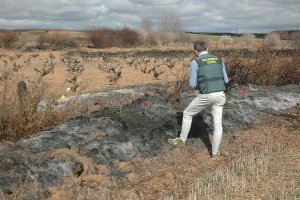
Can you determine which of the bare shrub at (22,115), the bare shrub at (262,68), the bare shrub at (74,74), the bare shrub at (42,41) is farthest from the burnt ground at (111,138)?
the bare shrub at (42,41)

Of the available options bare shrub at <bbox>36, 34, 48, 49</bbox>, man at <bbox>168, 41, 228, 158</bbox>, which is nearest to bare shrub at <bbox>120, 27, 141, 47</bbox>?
bare shrub at <bbox>36, 34, 48, 49</bbox>

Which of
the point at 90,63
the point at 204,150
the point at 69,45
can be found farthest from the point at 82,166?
the point at 69,45

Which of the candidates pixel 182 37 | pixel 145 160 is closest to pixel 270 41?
pixel 145 160

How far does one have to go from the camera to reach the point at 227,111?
10.4 meters

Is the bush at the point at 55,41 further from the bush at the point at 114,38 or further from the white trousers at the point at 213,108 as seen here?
the white trousers at the point at 213,108

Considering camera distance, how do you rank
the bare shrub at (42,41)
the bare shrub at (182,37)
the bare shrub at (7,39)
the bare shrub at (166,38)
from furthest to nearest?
the bare shrub at (182,37) < the bare shrub at (166,38) < the bare shrub at (42,41) < the bare shrub at (7,39)

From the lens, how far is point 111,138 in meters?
7.82

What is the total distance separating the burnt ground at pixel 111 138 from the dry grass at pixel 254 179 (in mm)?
932

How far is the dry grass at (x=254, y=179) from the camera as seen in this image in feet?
19.9

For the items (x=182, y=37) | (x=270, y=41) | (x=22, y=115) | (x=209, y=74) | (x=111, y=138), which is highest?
(x=209, y=74)

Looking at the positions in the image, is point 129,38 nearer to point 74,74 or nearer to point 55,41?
point 55,41

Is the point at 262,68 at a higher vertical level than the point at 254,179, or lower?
higher

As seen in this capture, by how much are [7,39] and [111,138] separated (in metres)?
44.5

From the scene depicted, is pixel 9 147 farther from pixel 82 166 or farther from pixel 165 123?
pixel 165 123
